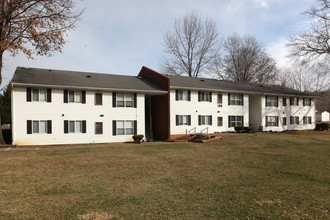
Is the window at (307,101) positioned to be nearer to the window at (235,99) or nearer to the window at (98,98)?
the window at (235,99)

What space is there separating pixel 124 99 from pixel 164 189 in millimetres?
16569

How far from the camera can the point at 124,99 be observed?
904 inches

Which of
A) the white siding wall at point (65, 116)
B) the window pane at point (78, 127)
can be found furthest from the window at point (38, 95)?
the window pane at point (78, 127)

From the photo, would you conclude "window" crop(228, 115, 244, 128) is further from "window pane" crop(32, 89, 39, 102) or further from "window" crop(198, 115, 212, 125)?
"window pane" crop(32, 89, 39, 102)

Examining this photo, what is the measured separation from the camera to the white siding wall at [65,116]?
18.7m

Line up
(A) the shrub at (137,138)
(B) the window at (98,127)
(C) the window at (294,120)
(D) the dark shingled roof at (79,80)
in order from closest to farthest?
(D) the dark shingled roof at (79,80), (B) the window at (98,127), (A) the shrub at (137,138), (C) the window at (294,120)

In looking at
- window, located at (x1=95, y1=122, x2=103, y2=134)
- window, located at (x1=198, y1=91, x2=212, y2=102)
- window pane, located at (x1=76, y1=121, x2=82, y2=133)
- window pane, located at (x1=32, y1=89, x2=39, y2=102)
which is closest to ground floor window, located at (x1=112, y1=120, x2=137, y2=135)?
window, located at (x1=95, y1=122, x2=103, y2=134)

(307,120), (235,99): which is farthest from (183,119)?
(307,120)

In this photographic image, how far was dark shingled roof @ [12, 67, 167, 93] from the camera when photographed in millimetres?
19945

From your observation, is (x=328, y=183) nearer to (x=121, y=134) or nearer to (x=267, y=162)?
(x=267, y=162)

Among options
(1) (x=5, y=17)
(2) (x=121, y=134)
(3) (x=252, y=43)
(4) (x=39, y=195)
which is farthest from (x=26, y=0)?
(3) (x=252, y=43)

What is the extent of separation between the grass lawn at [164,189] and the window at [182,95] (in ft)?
45.5

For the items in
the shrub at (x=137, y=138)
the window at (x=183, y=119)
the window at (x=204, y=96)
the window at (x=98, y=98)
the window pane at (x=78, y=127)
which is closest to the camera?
the window pane at (x=78, y=127)

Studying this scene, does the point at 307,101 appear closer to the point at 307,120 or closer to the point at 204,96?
the point at 307,120
